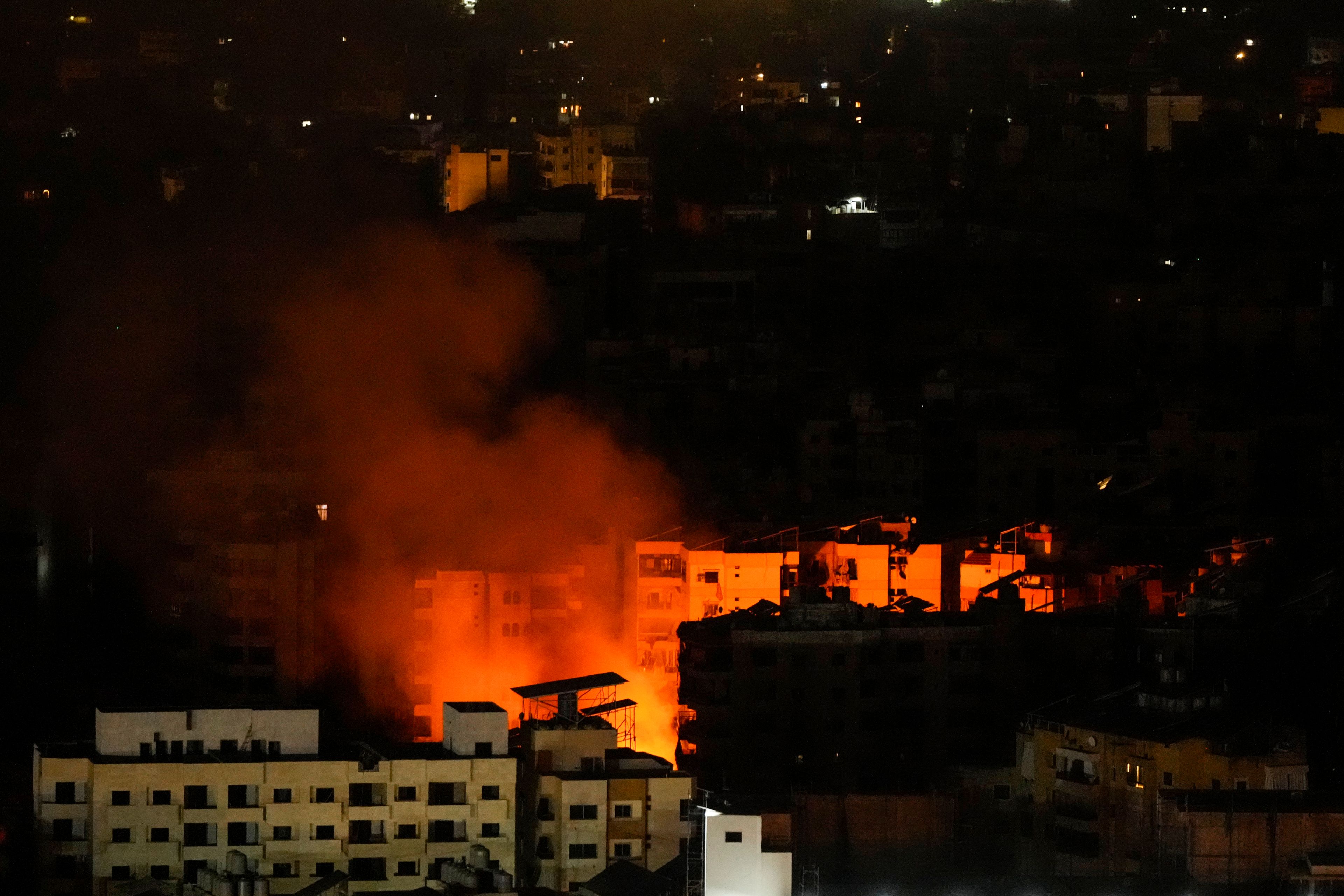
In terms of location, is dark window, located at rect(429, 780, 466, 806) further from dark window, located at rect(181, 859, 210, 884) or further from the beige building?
the beige building

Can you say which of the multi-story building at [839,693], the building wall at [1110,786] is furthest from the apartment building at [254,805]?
the multi-story building at [839,693]

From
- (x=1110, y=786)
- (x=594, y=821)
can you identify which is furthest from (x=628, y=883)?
(x=1110, y=786)

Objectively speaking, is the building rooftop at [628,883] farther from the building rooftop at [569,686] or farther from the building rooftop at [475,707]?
the building rooftop at [569,686]

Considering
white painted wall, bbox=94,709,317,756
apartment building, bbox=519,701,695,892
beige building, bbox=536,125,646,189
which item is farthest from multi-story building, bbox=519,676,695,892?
beige building, bbox=536,125,646,189

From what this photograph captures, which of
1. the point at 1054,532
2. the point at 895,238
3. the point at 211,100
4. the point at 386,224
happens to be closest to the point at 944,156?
the point at 895,238

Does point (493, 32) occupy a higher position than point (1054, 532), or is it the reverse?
point (493, 32)

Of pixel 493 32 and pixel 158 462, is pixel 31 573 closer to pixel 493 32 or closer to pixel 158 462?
pixel 158 462
